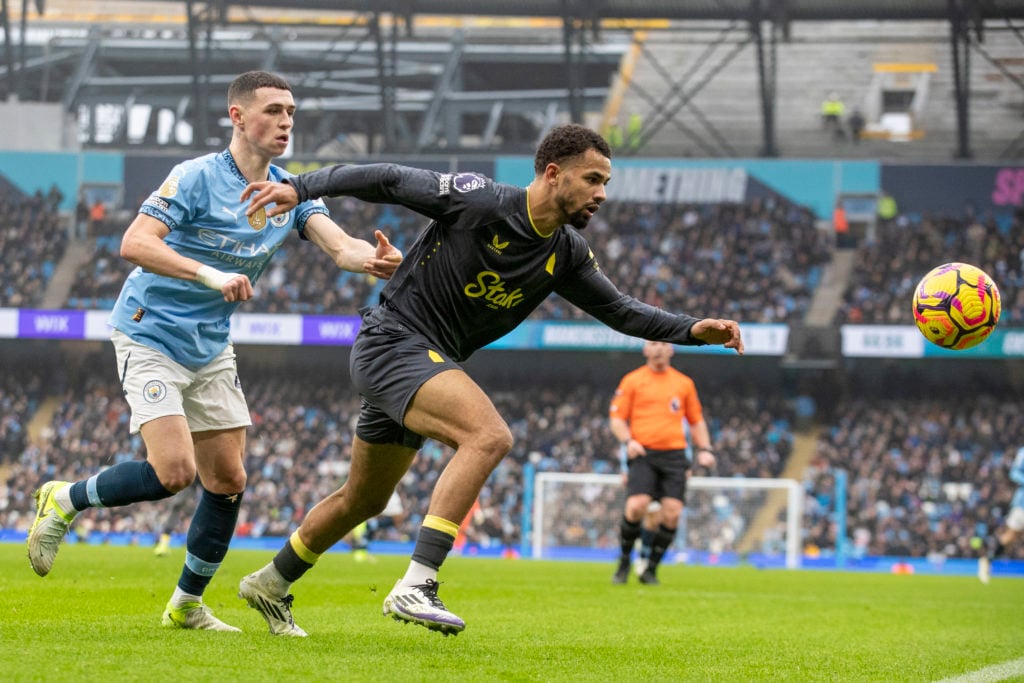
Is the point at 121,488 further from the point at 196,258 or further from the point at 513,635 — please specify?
the point at 513,635

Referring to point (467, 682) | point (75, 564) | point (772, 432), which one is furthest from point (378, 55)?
point (467, 682)

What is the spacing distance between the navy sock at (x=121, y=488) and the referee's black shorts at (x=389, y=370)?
970 millimetres

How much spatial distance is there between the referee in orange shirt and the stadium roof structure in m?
19.8

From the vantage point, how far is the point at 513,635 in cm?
662

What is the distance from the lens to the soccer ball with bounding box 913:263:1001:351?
6.91 metres

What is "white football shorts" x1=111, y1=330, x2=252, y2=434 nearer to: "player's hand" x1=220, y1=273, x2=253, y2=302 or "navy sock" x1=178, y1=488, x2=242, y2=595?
"navy sock" x1=178, y1=488, x2=242, y2=595

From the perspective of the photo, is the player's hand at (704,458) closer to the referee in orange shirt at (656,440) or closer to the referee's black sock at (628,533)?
the referee in orange shirt at (656,440)

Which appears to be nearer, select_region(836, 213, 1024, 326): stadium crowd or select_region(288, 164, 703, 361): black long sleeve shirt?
select_region(288, 164, 703, 361): black long sleeve shirt

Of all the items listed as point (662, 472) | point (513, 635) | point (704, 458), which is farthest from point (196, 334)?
point (662, 472)

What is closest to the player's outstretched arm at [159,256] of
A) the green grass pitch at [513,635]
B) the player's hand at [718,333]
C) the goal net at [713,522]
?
the green grass pitch at [513,635]

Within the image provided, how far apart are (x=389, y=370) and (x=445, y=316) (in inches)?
16.2

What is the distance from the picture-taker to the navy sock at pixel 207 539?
20.2 ft

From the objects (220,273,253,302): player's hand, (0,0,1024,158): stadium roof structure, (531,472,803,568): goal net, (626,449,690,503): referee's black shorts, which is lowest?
(531,472,803,568): goal net

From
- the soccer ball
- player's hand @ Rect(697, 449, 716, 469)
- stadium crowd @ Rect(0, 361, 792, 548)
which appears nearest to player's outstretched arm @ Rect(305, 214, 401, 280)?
the soccer ball
